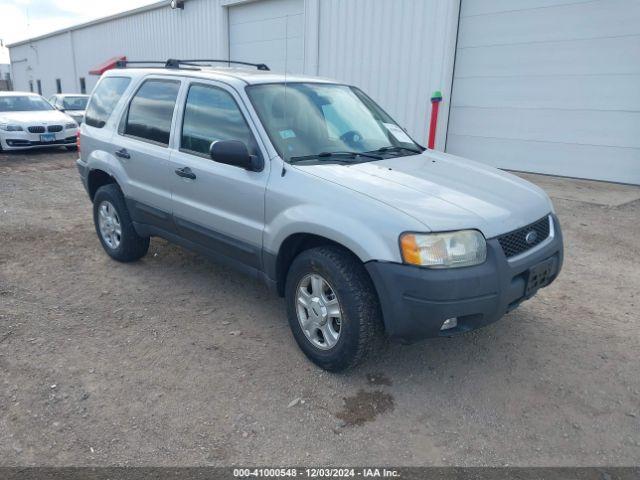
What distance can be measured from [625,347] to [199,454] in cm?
291

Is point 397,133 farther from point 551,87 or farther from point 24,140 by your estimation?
point 24,140

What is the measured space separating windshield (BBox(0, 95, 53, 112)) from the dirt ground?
984 cm

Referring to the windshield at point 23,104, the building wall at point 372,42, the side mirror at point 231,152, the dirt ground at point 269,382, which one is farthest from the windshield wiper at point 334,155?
the windshield at point 23,104

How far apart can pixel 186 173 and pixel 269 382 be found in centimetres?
170

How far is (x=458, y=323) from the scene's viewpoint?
284cm

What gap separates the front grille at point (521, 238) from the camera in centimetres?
291

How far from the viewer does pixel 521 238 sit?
302 cm

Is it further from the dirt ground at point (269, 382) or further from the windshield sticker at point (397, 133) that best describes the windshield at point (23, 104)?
the windshield sticker at point (397, 133)

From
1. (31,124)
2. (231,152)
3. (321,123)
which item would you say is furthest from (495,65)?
(31,124)

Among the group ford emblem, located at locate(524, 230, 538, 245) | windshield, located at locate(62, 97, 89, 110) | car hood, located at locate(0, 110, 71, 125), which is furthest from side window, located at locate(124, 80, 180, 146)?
windshield, located at locate(62, 97, 89, 110)

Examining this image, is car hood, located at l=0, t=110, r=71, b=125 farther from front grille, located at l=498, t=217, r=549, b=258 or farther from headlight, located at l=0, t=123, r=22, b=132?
front grille, located at l=498, t=217, r=549, b=258

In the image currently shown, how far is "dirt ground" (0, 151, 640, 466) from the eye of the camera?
2.59 metres

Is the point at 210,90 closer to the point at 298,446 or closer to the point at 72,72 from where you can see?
the point at 298,446

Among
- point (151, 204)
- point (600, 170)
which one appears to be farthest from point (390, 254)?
point (600, 170)
